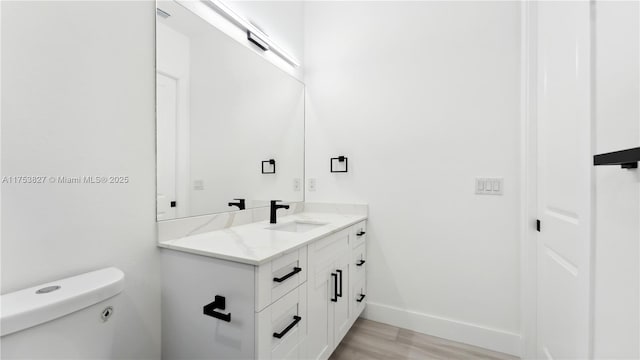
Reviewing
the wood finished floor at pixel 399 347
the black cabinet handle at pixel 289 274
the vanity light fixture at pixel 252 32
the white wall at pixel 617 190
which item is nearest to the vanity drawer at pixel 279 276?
the black cabinet handle at pixel 289 274

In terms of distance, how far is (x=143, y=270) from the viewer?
1194mm

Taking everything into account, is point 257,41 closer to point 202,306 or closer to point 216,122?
point 216,122

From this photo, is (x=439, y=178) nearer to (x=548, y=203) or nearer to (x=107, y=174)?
(x=548, y=203)

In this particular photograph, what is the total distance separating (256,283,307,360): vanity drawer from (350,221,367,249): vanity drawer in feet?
2.28

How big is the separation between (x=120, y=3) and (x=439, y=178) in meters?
2.04

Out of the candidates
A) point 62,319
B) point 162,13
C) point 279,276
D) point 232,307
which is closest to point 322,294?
point 279,276

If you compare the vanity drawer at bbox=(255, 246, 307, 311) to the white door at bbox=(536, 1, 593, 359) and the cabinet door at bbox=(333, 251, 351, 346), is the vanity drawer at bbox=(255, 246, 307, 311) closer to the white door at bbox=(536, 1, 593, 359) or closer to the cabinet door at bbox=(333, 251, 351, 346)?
the cabinet door at bbox=(333, 251, 351, 346)

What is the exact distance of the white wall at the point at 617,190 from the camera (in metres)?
0.67

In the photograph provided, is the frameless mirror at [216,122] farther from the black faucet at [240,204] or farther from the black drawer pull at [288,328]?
the black drawer pull at [288,328]

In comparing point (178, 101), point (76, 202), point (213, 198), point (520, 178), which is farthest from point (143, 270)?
point (520, 178)

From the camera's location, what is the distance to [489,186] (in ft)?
5.92

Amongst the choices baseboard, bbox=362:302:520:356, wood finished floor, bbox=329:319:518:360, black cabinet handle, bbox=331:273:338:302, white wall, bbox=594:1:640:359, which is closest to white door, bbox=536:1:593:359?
white wall, bbox=594:1:640:359

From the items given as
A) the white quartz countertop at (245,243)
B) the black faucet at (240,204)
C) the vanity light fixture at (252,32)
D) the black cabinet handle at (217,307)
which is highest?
the vanity light fixture at (252,32)

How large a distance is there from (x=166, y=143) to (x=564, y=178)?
1.83 metres
